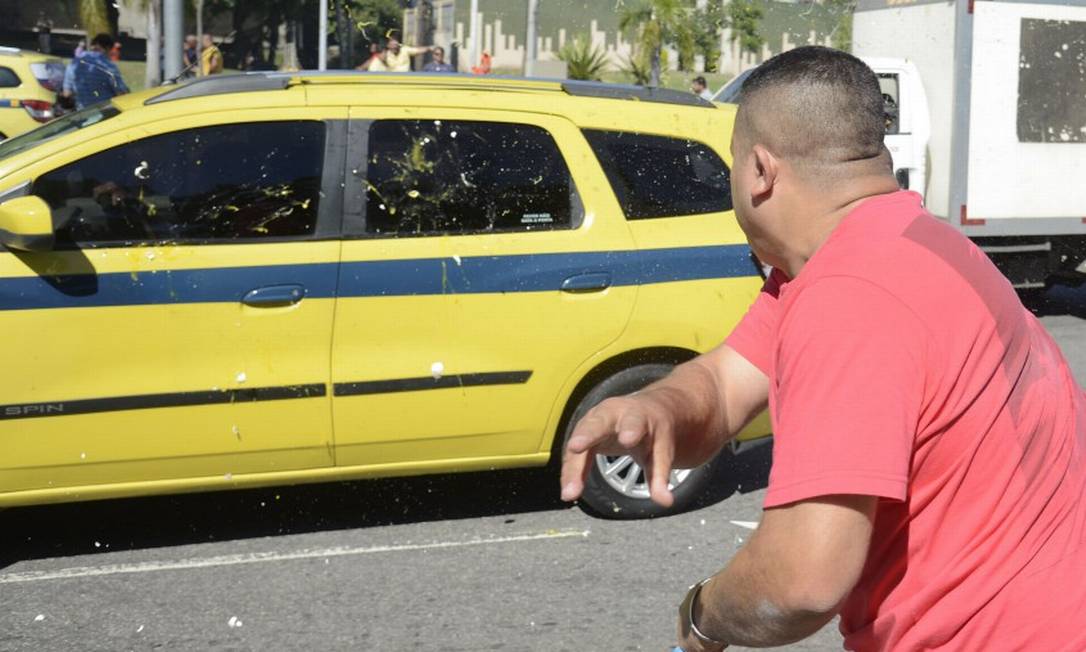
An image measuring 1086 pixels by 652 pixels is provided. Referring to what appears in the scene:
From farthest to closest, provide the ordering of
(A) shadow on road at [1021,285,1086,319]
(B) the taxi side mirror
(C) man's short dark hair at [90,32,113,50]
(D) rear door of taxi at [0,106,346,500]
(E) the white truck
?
(C) man's short dark hair at [90,32,113,50] → (A) shadow on road at [1021,285,1086,319] → (E) the white truck → (D) rear door of taxi at [0,106,346,500] → (B) the taxi side mirror

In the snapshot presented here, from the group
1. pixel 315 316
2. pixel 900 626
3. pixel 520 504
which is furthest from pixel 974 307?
pixel 520 504

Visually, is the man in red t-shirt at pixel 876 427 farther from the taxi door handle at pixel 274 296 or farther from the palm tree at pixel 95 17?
the palm tree at pixel 95 17

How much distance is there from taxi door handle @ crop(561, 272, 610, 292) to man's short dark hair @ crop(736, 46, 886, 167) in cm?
337

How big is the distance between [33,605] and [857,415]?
3950mm

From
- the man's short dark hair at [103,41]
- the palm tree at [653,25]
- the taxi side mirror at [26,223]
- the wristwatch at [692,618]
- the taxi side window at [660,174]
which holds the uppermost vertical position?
the palm tree at [653,25]

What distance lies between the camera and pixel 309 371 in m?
4.97

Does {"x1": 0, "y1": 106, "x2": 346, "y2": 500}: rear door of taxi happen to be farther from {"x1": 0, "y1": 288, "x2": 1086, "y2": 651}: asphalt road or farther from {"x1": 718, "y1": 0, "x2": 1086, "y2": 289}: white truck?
{"x1": 718, "y1": 0, "x2": 1086, "y2": 289}: white truck

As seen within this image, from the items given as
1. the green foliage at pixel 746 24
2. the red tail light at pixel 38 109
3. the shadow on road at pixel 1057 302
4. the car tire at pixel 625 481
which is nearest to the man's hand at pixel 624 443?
the car tire at pixel 625 481

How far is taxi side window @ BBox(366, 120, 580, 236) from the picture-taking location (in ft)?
16.9

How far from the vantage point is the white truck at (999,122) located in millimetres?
10312

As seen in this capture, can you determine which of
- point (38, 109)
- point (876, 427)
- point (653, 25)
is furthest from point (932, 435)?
point (653, 25)

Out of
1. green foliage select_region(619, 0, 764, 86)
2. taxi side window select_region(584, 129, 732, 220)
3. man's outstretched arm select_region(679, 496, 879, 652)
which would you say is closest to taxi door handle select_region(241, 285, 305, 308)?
taxi side window select_region(584, 129, 732, 220)

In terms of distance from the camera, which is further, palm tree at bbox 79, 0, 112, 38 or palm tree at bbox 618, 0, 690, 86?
palm tree at bbox 618, 0, 690, 86

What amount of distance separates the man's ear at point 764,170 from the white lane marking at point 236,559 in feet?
12.2
